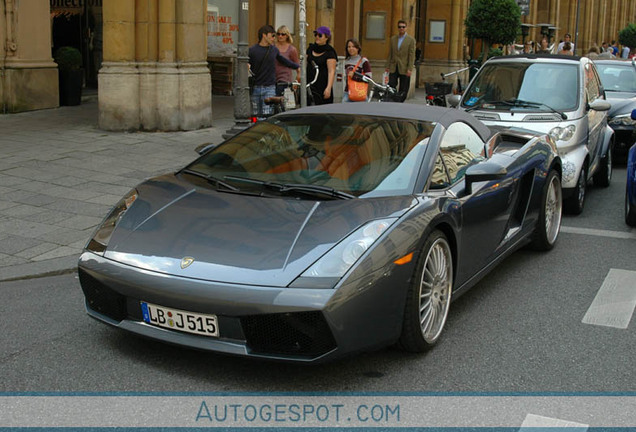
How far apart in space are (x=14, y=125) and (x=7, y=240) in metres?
7.46

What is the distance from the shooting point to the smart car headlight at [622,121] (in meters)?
13.4

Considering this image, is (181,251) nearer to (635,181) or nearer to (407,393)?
(407,393)

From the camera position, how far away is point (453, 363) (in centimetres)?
465

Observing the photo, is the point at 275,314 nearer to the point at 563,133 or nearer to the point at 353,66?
the point at 563,133

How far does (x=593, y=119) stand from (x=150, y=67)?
730 cm

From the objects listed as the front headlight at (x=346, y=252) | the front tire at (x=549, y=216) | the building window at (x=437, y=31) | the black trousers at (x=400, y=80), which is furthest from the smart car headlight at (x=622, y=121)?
the building window at (x=437, y=31)

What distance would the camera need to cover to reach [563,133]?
30.9 feet

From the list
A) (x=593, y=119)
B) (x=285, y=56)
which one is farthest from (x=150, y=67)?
(x=593, y=119)

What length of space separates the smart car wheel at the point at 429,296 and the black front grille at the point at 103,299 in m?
1.48

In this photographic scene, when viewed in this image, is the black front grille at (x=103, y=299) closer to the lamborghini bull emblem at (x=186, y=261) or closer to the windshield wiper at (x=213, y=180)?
the lamborghini bull emblem at (x=186, y=261)

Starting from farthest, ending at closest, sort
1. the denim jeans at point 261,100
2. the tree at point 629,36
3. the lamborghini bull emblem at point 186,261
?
1. the tree at point 629,36
2. the denim jeans at point 261,100
3. the lamborghini bull emblem at point 186,261

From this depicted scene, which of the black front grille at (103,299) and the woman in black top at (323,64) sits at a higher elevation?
the woman in black top at (323,64)

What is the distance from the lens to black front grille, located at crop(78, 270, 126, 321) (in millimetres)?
4430

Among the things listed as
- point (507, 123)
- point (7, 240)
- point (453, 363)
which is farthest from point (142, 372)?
point (507, 123)
